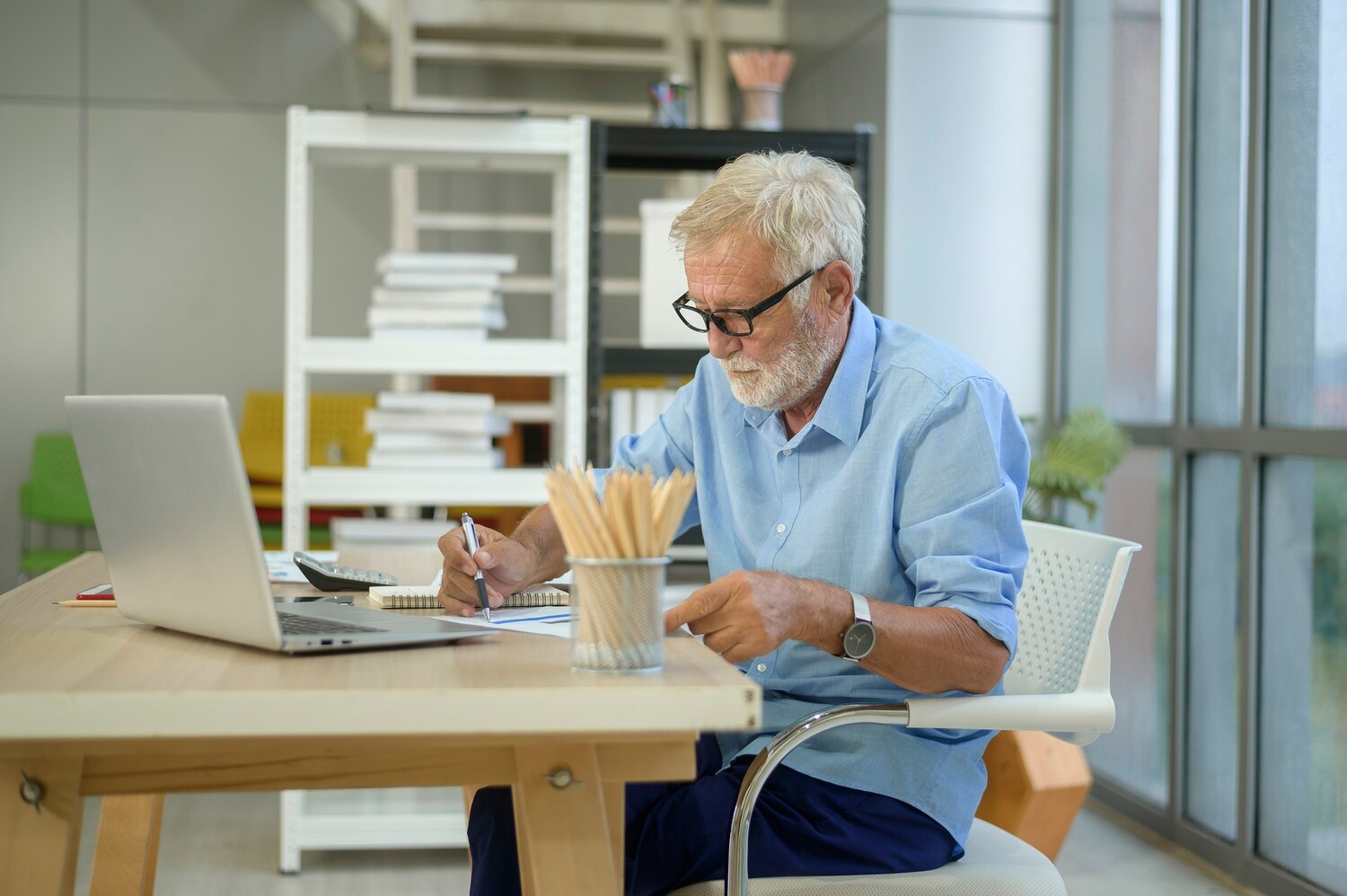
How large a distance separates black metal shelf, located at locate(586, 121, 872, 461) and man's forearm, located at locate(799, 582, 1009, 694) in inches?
72.4

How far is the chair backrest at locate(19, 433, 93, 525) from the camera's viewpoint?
575 centimetres

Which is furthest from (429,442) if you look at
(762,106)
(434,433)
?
(762,106)

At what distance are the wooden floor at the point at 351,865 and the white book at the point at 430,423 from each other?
42.0 inches

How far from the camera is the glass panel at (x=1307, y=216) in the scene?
107 inches

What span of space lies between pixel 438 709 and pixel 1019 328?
329cm

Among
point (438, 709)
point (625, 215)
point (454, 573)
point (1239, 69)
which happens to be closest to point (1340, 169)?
point (1239, 69)

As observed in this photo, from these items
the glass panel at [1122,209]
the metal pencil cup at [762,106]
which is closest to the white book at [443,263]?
the metal pencil cup at [762,106]

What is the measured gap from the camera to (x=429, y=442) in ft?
10.3

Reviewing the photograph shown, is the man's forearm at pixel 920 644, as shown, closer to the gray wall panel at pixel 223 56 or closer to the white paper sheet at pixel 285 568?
the white paper sheet at pixel 285 568

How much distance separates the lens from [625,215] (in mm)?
6629

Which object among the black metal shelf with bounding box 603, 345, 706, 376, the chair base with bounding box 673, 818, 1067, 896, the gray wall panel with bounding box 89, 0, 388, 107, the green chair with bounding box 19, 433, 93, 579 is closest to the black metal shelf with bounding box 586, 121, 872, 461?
the black metal shelf with bounding box 603, 345, 706, 376

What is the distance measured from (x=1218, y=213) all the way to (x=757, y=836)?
2.31 m

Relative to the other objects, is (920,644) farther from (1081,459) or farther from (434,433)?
(1081,459)

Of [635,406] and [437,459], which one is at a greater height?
[635,406]
